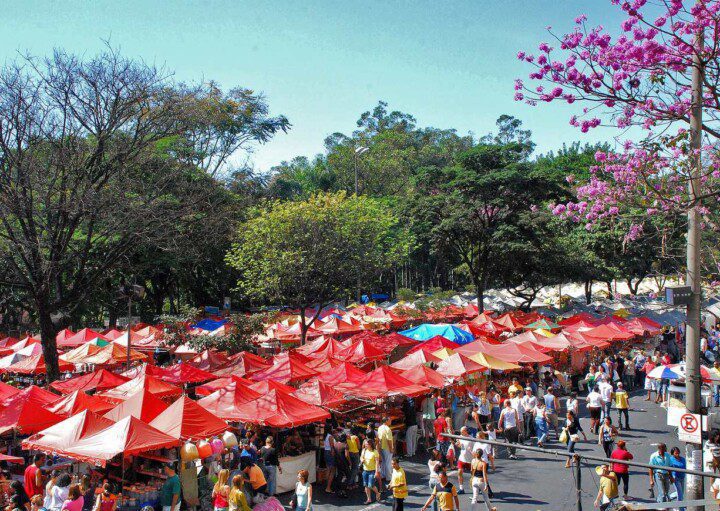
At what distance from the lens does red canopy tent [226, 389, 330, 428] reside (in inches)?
510

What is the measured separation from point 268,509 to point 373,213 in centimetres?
2456

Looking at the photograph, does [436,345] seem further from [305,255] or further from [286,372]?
[305,255]

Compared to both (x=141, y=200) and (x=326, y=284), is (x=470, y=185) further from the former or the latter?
(x=141, y=200)

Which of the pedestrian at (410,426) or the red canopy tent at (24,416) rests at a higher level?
the red canopy tent at (24,416)

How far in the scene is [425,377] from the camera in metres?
16.6

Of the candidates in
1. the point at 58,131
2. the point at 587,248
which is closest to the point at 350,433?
the point at 58,131

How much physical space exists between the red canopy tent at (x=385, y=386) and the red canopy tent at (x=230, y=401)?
2630 mm

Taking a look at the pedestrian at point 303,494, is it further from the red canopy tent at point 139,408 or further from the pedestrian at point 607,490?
the pedestrian at point 607,490

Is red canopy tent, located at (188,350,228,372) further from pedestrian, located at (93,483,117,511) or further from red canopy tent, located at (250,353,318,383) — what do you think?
pedestrian, located at (93,483,117,511)

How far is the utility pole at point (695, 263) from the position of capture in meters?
8.41

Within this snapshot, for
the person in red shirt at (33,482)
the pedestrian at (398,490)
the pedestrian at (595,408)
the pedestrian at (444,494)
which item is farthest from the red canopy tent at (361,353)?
the person in red shirt at (33,482)

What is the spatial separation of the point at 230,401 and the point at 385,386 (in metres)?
3.79

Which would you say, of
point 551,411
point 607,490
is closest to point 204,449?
point 607,490

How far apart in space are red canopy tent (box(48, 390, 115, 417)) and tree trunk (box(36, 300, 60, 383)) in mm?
5970
